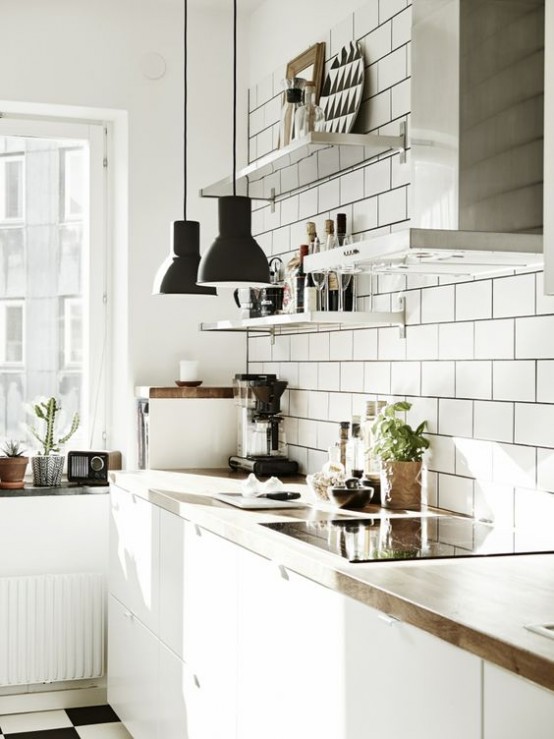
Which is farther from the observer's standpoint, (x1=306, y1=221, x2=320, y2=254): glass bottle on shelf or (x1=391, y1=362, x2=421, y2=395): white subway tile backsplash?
(x1=306, y1=221, x2=320, y2=254): glass bottle on shelf

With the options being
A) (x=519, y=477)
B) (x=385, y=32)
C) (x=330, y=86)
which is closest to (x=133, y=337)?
(x=330, y=86)

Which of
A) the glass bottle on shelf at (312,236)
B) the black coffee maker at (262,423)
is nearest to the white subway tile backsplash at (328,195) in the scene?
the glass bottle on shelf at (312,236)

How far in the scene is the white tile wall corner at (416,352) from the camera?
8.46 ft

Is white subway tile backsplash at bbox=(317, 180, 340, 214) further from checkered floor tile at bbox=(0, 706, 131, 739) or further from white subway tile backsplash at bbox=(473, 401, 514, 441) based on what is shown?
checkered floor tile at bbox=(0, 706, 131, 739)

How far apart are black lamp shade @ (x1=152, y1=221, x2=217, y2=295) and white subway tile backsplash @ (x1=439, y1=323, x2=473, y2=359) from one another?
917 millimetres

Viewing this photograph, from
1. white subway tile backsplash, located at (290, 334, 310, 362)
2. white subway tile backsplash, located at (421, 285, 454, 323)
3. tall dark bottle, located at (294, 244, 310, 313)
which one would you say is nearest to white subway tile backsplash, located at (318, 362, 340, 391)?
white subway tile backsplash, located at (290, 334, 310, 362)

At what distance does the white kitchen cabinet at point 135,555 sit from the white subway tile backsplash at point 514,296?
1.32 meters

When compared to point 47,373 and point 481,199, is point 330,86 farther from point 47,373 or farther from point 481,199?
point 47,373

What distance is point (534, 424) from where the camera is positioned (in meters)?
2.55

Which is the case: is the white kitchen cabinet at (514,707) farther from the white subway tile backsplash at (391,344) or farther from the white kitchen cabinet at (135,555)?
the white kitchen cabinet at (135,555)

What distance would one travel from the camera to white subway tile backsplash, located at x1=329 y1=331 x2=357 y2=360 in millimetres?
3572

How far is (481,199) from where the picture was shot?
245 cm

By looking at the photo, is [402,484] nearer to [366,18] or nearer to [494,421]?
[494,421]

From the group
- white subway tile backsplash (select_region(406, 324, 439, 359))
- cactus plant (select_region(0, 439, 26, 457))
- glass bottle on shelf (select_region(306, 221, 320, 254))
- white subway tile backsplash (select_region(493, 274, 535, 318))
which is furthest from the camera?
cactus plant (select_region(0, 439, 26, 457))
